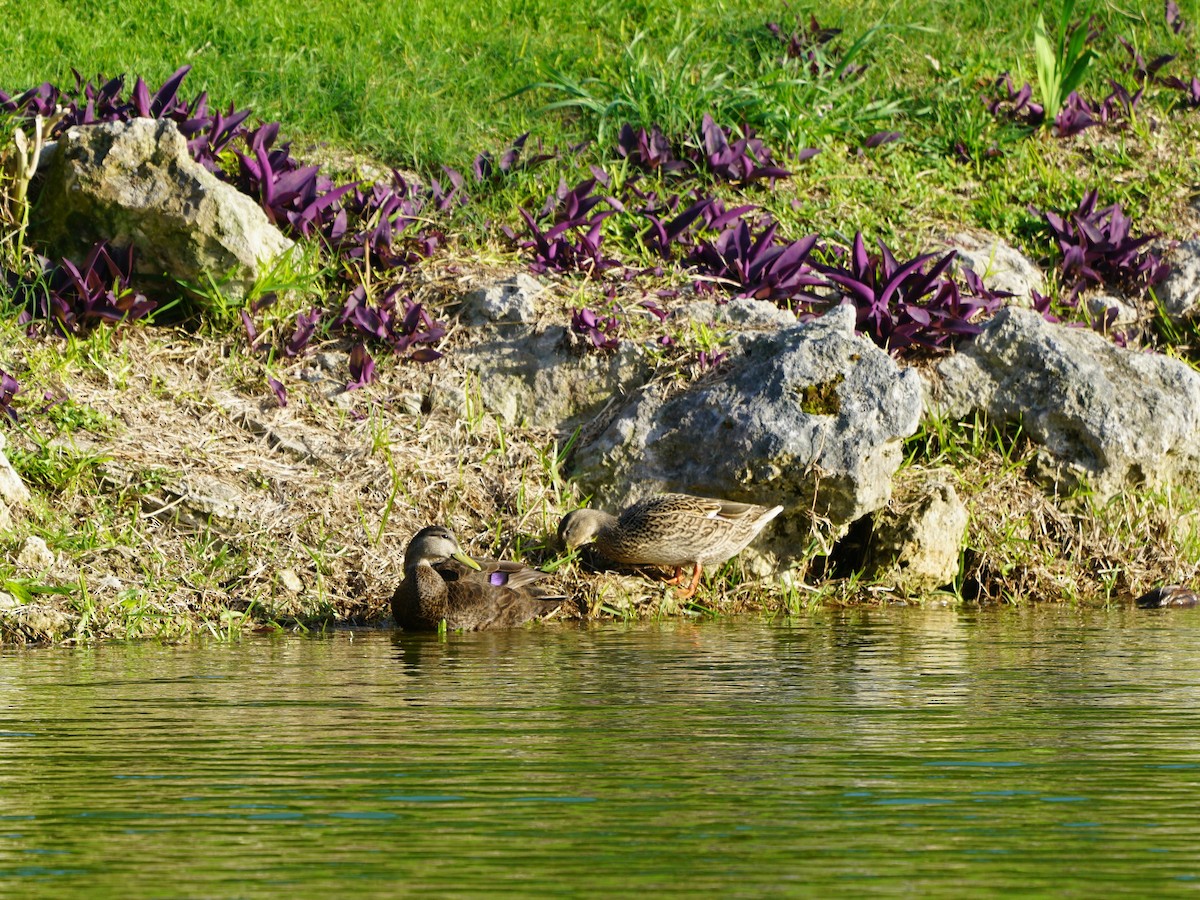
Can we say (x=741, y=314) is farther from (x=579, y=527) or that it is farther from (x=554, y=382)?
(x=579, y=527)

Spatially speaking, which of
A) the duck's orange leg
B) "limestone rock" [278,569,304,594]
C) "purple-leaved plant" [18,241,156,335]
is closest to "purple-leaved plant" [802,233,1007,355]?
the duck's orange leg

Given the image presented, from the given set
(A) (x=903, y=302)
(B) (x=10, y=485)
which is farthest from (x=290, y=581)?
(A) (x=903, y=302)

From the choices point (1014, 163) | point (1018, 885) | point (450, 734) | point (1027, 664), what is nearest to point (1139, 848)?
point (1018, 885)

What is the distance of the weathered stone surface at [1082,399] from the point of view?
9.91m

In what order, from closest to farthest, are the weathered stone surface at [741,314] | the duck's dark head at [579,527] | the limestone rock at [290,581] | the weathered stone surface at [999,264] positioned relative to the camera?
1. the limestone rock at [290,581]
2. the duck's dark head at [579,527]
3. the weathered stone surface at [741,314]
4. the weathered stone surface at [999,264]

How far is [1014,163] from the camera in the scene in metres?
13.3

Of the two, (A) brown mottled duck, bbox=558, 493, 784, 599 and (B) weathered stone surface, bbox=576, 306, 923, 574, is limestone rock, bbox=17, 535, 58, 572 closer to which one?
(A) brown mottled duck, bbox=558, 493, 784, 599

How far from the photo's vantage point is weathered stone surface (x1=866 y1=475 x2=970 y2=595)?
9.34 meters

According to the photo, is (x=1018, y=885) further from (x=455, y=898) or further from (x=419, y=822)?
(x=419, y=822)

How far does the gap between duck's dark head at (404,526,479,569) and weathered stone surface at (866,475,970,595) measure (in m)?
2.53

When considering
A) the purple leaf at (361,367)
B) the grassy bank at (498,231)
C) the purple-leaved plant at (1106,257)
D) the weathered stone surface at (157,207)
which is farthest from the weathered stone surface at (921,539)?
the weathered stone surface at (157,207)

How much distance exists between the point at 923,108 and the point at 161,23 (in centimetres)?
639

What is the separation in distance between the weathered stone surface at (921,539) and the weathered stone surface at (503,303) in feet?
8.46

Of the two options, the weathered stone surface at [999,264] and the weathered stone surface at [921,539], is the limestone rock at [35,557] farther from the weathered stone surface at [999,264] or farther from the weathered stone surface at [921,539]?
the weathered stone surface at [999,264]
